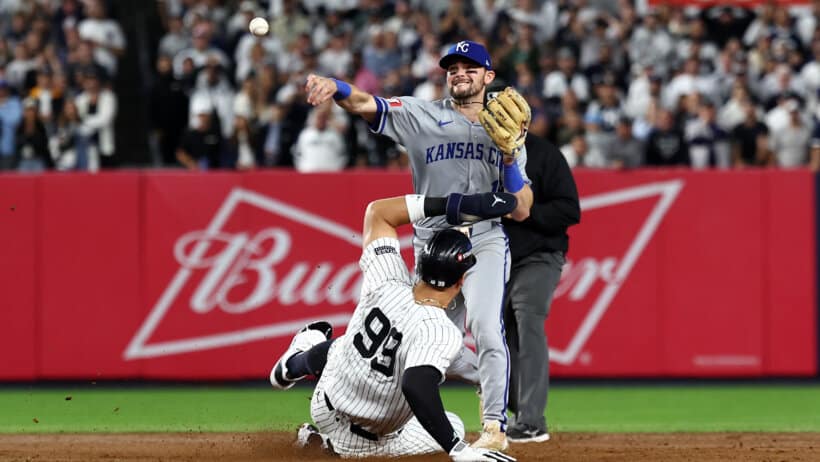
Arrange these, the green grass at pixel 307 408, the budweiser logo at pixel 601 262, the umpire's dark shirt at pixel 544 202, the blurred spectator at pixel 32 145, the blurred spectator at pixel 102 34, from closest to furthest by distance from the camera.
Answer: the umpire's dark shirt at pixel 544 202 < the green grass at pixel 307 408 < the budweiser logo at pixel 601 262 < the blurred spectator at pixel 32 145 < the blurred spectator at pixel 102 34

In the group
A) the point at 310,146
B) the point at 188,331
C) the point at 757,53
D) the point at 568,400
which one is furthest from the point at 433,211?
the point at 757,53

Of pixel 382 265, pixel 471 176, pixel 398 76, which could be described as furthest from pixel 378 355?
pixel 398 76

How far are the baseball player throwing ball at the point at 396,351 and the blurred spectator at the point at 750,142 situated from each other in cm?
843

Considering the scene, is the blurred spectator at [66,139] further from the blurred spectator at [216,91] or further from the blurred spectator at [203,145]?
the blurred spectator at [216,91]

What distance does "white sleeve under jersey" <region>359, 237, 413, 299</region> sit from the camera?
668 centimetres

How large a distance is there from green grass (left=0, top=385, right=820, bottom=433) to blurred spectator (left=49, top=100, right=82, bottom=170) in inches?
120

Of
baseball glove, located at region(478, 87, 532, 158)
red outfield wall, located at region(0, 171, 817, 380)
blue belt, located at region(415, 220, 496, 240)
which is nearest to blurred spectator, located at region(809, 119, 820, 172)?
red outfield wall, located at region(0, 171, 817, 380)

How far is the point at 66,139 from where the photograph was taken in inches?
571

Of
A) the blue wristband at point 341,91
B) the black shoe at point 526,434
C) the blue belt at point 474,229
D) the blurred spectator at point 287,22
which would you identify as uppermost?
the blurred spectator at point 287,22

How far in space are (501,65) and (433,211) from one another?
991cm

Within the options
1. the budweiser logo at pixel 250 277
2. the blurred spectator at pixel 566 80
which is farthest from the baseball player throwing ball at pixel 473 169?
the blurred spectator at pixel 566 80

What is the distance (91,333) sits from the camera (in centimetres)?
1229

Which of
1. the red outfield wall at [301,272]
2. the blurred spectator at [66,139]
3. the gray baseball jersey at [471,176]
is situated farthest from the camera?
the blurred spectator at [66,139]

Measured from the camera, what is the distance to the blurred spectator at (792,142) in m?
14.8
